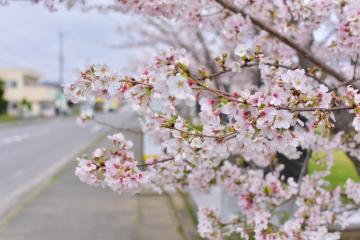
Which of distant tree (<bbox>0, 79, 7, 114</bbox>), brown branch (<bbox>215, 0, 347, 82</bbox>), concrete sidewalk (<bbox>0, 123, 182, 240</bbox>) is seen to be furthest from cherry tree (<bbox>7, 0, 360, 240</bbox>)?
distant tree (<bbox>0, 79, 7, 114</bbox>)

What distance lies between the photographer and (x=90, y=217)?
8188mm

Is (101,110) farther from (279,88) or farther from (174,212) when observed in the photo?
(279,88)

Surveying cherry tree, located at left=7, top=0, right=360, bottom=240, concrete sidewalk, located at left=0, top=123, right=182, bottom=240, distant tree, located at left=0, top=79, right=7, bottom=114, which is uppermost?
distant tree, located at left=0, top=79, right=7, bottom=114

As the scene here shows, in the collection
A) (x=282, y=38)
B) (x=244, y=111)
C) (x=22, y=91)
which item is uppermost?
(x=22, y=91)

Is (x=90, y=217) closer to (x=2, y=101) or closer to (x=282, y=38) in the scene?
(x=282, y=38)

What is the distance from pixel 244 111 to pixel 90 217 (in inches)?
265

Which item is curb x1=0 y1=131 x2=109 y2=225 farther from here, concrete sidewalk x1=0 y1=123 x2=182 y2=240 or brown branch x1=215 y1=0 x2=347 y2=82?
brown branch x1=215 y1=0 x2=347 y2=82

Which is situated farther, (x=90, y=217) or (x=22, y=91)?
(x=22, y=91)

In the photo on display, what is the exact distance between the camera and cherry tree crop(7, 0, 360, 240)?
1.90 meters

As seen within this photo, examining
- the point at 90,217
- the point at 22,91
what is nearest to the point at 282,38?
the point at 90,217

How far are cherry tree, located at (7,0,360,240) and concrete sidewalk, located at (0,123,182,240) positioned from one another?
2.88m

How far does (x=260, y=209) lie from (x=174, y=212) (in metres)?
4.99

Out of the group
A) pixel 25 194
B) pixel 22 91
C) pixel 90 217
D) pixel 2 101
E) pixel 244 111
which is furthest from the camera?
pixel 22 91

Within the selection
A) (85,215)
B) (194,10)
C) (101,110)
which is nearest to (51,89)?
(101,110)
